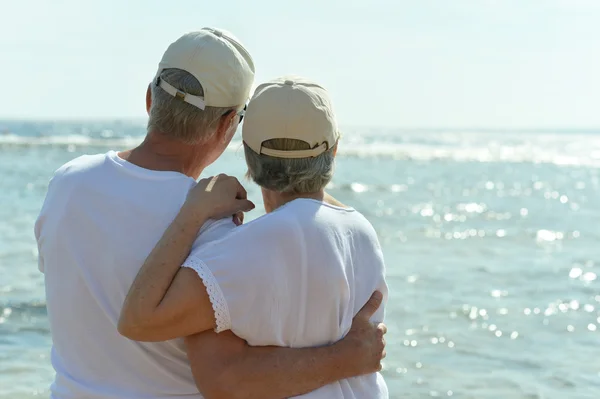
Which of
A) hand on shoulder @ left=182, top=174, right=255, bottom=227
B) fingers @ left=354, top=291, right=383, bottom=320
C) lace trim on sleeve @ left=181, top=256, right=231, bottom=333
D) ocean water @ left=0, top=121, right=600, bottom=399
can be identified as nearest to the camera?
lace trim on sleeve @ left=181, top=256, right=231, bottom=333

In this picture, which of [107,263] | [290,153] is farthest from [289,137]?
[107,263]

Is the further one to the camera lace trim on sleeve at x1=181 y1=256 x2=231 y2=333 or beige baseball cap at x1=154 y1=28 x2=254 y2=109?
beige baseball cap at x1=154 y1=28 x2=254 y2=109

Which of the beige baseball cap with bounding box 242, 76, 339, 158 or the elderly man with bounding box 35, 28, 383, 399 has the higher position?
the beige baseball cap with bounding box 242, 76, 339, 158

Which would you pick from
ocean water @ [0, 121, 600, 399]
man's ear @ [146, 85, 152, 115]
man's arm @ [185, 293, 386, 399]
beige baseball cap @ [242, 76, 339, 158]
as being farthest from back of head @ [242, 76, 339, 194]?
ocean water @ [0, 121, 600, 399]

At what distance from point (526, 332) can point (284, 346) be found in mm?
6648

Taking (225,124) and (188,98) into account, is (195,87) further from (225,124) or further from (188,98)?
(225,124)

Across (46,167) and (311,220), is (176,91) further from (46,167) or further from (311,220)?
(46,167)

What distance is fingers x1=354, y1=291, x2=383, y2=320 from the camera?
230 cm

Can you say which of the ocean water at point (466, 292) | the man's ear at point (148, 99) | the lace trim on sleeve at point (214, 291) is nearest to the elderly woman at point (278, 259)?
the lace trim on sleeve at point (214, 291)

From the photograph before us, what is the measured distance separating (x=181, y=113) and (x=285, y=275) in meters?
0.52

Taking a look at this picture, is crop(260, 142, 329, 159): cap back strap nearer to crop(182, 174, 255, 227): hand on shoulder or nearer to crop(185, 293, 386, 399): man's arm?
crop(182, 174, 255, 227): hand on shoulder

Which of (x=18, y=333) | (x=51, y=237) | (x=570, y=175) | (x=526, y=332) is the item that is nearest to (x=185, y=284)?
(x=51, y=237)

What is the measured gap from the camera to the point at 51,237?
91.5 inches

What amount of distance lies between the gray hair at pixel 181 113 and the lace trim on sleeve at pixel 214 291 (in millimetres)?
382
